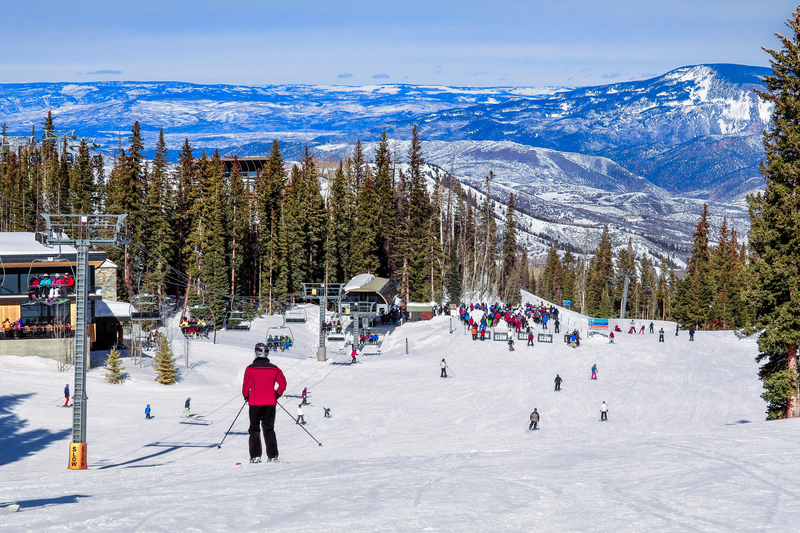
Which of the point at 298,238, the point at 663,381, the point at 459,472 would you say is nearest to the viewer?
the point at 459,472

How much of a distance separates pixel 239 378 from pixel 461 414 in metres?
14.6

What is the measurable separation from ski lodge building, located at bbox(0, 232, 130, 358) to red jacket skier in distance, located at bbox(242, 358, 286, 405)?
2569 centimetres

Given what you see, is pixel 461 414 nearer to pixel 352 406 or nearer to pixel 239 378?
pixel 352 406

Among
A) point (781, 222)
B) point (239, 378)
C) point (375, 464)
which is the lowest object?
point (239, 378)

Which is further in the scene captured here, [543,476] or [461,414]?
[461,414]

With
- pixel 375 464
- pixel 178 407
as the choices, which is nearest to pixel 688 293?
pixel 178 407

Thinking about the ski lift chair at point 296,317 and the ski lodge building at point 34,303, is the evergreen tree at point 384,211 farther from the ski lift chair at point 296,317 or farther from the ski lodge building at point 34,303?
the ski lodge building at point 34,303

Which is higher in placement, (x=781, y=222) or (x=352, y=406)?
(x=781, y=222)

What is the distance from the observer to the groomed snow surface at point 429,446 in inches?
310

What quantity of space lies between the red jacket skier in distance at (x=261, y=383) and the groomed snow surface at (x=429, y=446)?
1166mm

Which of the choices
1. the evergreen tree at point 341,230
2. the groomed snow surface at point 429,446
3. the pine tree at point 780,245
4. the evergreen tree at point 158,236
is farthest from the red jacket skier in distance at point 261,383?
the evergreen tree at point 341,230

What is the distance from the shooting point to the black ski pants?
11127 millimetres

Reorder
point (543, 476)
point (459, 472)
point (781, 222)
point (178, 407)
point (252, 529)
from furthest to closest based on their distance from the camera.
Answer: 1. point (178, 407)
2. point (781, 222)
3. point (459, 472)
4. point (543, 476)
5. point (252, 529)

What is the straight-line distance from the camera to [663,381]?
38344 mm
